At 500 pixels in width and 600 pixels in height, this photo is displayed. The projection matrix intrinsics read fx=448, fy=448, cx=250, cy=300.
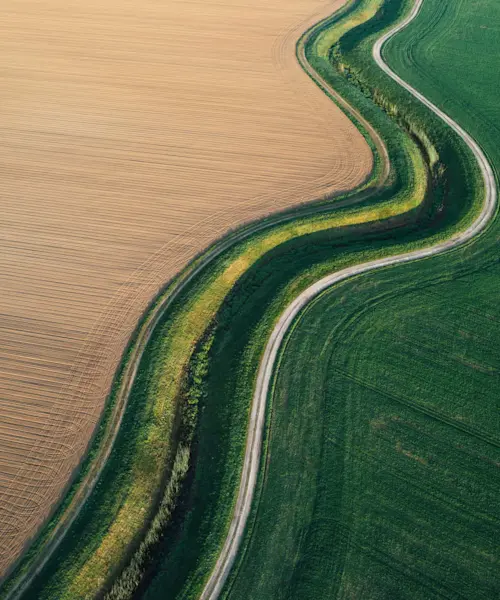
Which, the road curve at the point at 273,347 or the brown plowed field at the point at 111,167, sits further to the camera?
the brown plowed field at the point at 111,167

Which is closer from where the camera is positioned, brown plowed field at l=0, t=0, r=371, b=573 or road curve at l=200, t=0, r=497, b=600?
road curve at l=200, t=0, r=497, b=600

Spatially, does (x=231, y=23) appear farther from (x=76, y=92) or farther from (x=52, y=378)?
(x=52, y=378)

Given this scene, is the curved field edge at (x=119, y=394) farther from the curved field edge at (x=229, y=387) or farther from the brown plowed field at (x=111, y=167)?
the curved field edge at (x=229, y=387)

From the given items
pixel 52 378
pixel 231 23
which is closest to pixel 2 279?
pixel 52 378

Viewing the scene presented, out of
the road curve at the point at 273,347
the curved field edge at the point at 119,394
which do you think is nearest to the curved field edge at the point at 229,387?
the road curve at the point at 273,347

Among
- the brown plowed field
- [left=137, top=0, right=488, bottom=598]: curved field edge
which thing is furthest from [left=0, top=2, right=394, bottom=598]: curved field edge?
[left=137, top=0, right=488, bottom=598]: curved field edge

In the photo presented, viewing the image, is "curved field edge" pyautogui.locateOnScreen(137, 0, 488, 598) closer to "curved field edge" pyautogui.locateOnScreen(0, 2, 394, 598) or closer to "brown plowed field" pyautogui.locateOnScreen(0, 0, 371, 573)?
"curved field edge" pyautogui.locateOnScreen(0, 2, 394, 598)

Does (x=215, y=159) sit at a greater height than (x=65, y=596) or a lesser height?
greater
